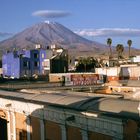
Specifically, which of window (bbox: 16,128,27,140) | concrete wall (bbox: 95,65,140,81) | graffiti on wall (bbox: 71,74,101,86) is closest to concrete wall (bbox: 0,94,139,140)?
window (bbox: 16,128,27,140)

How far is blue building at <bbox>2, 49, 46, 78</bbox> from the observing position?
95.9m

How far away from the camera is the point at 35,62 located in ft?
323

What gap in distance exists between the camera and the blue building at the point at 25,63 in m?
95.9

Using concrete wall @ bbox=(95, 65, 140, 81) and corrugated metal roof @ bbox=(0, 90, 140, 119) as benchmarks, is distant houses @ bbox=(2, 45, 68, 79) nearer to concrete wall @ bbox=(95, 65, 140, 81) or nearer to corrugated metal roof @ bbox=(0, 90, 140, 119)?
concrete wall @ bbox=(95, 65, 140, 81)

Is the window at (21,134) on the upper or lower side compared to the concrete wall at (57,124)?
lower

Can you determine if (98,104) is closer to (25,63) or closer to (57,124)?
(57,124)

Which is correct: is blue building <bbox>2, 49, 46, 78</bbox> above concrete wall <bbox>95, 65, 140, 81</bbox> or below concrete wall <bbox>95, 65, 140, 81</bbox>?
above

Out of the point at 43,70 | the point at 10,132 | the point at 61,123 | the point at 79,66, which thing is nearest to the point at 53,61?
the point at 43,70

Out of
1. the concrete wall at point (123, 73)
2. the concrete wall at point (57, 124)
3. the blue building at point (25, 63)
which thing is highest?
the blue building at point (25, 63)

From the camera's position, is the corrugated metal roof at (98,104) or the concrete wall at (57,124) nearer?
the concrete wall at (57,124)

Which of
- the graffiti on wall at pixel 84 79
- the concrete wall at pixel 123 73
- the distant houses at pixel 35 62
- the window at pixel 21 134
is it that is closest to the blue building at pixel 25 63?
the distant houses at pixel 35 62

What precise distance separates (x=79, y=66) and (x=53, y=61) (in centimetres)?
1158

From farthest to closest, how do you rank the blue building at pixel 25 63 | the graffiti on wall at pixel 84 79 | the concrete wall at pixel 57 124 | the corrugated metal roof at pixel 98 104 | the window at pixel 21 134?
the blue building at pixel 25 63
the graffiti on wall at pixel 84 79
the window at pixel 21 134
the corrugated metal roof at pixel 98 104
the concrete wall at pixel 57 124

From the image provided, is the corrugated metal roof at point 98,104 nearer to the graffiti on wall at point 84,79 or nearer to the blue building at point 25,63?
the graffiti on wall at point 84,79
